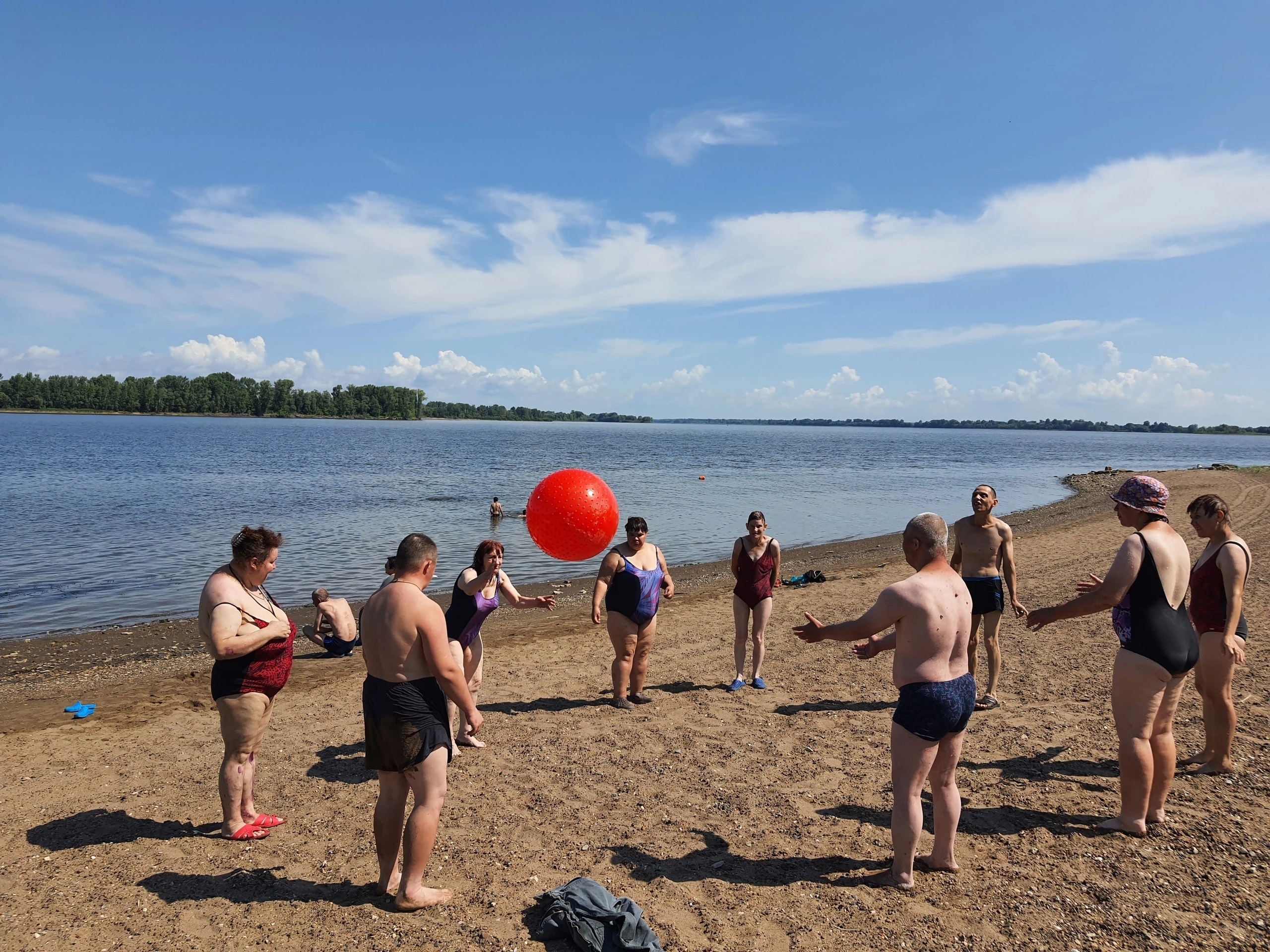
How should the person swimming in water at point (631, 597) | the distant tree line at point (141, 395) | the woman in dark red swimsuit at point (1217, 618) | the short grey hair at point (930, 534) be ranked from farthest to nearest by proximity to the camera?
the distant tree line at point (141, 395)
the person swimming in water at point (631, 597)
the woman in dark red swimsuit at point (1217, 618)
the short grey hair at point (930, 534)

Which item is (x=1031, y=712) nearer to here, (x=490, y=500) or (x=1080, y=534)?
(x=1080, y=534)

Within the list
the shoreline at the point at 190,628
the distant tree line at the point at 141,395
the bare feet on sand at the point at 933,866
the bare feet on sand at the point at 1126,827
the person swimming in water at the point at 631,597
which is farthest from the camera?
the distant tree line at the point at 141,395

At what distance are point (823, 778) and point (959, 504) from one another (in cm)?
3264

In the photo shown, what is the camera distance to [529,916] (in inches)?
164

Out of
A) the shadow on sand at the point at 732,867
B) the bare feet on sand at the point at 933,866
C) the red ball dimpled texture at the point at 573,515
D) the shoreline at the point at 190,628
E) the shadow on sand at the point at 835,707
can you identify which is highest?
the red ball dimpled texture at the point at 573,515

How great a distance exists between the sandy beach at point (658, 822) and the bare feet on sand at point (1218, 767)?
0.12 meters

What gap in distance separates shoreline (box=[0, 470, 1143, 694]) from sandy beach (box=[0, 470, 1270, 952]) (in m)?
1.12

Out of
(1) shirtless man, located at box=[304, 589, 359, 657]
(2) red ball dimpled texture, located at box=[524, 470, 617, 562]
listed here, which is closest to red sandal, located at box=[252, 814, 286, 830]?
(2) red ball dimpled texture, located at box=[524, 470, 617, 562]

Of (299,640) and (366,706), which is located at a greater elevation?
(366,706)

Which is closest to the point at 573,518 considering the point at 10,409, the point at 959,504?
the point at 959,504

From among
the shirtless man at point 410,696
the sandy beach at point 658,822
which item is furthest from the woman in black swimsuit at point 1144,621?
the shirtless man at point 410,696

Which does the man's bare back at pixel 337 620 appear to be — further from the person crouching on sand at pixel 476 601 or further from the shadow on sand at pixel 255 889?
the shadow on sand at pixel 255 889

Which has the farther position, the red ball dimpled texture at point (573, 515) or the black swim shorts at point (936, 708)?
the red ball dimpled texture at point (573, 515)

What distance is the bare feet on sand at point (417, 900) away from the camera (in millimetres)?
4168
